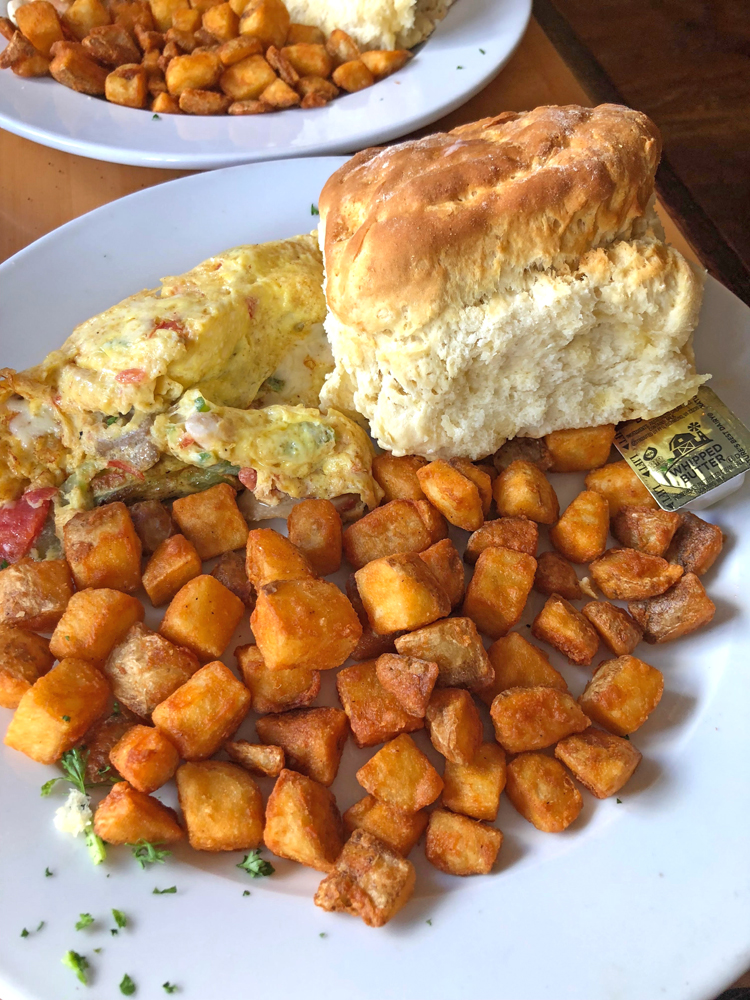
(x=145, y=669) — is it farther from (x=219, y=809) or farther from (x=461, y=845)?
(x=461, y=845)

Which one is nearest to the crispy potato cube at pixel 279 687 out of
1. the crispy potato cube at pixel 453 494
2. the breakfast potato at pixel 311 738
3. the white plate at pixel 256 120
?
the breakfast potato at pixel 311 738

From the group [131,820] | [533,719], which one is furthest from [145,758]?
[533,719]

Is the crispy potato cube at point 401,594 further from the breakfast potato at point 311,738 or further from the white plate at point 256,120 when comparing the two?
the white plate at point 256,120

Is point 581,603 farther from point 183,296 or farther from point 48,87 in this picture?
point 48,87

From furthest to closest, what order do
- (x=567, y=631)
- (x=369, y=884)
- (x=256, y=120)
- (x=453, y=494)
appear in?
(x=256, y=120)
(x=453, y=494)
(x=567, y=631)
(x=369, y=884)

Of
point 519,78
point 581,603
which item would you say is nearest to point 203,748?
point 581,603

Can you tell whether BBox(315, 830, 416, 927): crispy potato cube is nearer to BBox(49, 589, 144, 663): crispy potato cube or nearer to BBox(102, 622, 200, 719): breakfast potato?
BBox(102, 622, 200, 719): breakfast potato

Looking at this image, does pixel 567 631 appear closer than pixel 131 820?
No
